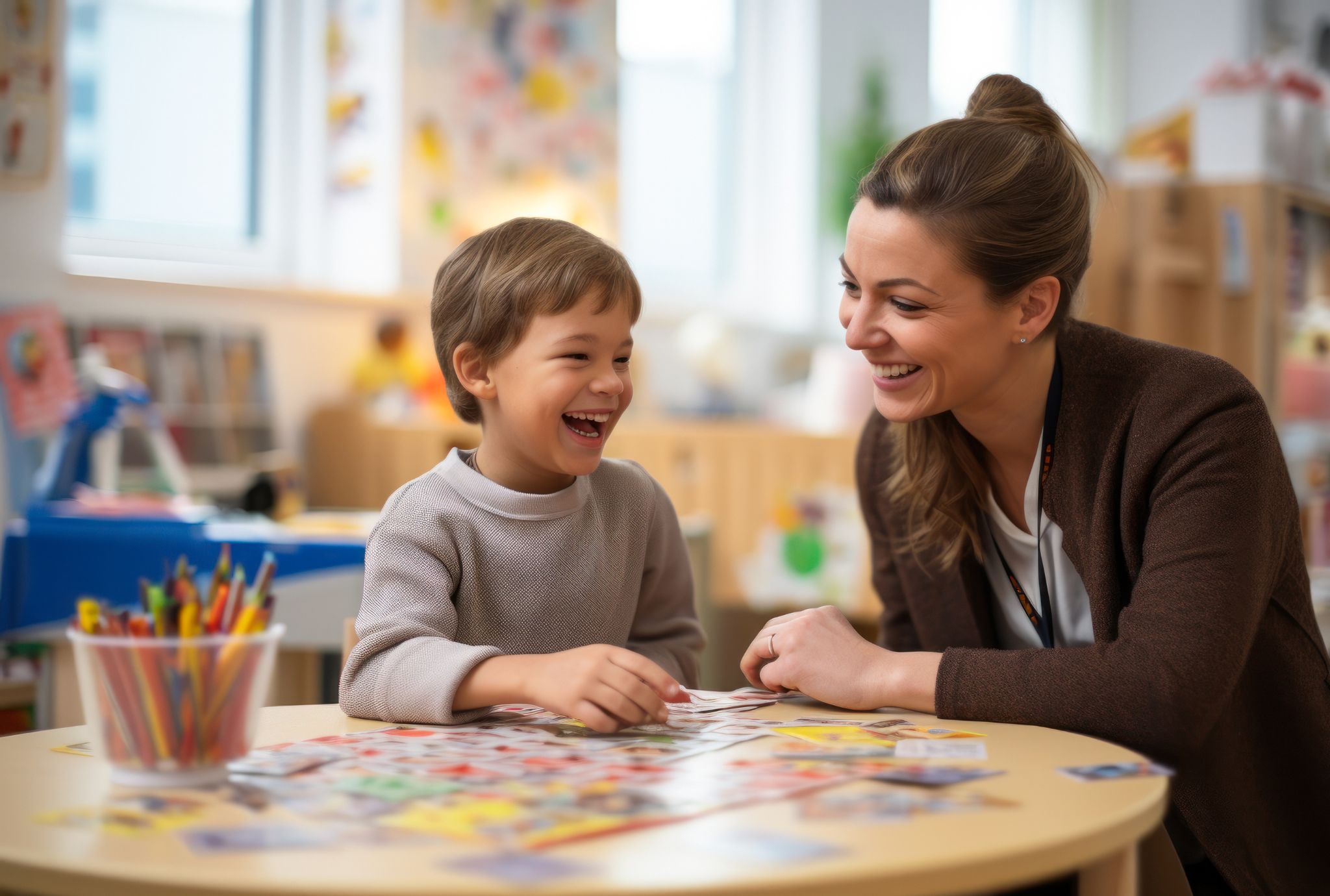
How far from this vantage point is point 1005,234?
123 cm

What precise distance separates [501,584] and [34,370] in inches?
81.9

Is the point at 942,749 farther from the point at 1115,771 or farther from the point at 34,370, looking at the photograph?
the point at 34,370

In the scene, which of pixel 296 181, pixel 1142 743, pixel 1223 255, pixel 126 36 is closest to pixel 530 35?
pixel 296 181

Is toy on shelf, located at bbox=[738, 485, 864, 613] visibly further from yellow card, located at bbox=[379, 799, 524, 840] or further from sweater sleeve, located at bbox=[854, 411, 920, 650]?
yellow card, located at bbox=[379, 799, 524, 840]

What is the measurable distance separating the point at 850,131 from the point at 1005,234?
469 cm

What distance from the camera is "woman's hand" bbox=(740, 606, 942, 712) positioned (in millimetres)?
1060

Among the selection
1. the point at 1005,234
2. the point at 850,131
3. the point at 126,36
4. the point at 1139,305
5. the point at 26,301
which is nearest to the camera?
the point at 1005,234

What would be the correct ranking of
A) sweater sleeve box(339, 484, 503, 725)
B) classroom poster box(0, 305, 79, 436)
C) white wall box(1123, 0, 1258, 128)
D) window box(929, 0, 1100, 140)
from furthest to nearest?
white wall box(1123, 0, 1258, 128) → window box(929, 0, 1100, 140) → classroom poster box(0, 305, 79, 436) → sweater sleeve box(339, 484, 503, 725)

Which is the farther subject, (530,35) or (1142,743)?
(530,35)

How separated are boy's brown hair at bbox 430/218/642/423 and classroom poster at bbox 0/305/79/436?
1868mm

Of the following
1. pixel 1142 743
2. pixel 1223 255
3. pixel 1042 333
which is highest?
pixel 1223 255

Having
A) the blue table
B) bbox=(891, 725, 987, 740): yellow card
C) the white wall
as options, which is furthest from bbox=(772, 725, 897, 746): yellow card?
the white wall

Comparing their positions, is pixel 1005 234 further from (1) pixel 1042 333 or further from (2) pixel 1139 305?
(2) pixel 1139 305

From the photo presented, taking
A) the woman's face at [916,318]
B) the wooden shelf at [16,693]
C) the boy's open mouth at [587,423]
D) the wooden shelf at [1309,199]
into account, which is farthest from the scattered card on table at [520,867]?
the wooden shelf at [1309,199]
